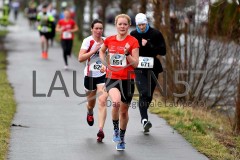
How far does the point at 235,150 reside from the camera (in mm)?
10875

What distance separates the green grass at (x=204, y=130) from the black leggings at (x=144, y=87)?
2.28 feet

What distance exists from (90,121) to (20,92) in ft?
16.7

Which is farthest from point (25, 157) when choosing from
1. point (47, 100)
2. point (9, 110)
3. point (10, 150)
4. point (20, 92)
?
point (20, 92)

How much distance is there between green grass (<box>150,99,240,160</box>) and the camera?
34.1 ft

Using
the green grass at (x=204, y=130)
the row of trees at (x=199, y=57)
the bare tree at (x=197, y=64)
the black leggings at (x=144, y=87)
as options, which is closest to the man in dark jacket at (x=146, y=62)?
the black leggings at (x=144, y=87)

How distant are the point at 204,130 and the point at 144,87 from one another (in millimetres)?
1289

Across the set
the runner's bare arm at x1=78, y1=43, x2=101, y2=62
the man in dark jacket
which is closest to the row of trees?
the man in dark jacket

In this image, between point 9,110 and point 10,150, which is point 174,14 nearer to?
point 9,110

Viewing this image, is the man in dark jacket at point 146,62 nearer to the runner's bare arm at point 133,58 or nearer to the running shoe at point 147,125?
the running shoe at point 147,125

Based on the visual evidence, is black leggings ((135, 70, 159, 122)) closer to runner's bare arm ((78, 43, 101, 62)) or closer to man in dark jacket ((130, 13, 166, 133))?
man in dark jacket ((130, 13, 166, 133))

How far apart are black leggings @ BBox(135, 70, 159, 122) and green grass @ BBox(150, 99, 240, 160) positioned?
0.70 m

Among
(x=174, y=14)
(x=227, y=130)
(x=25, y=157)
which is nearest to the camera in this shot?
(x=25, y=157)

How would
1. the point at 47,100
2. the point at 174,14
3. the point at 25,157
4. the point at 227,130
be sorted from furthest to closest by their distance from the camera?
the point at 174,14, the point at 47,100, the point at 227,130, the point at 25,157

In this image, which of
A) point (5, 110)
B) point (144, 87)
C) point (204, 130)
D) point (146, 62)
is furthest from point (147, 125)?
point (5, 110)
